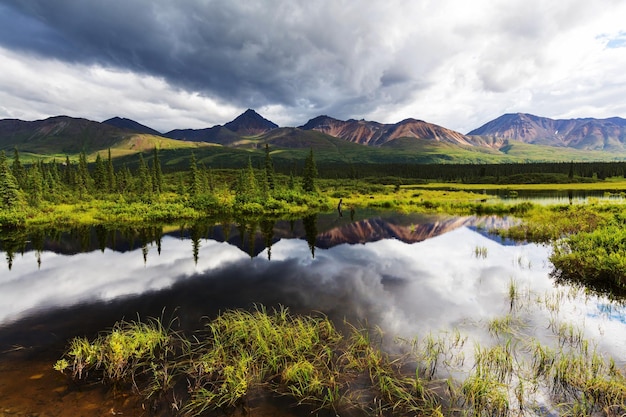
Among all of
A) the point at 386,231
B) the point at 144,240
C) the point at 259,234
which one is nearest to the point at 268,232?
the point at 259,234

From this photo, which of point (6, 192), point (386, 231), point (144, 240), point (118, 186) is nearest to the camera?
point (144, 240)

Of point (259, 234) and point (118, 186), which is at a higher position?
point (118, 186)

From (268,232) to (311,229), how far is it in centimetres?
635

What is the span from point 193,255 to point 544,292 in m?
27.8

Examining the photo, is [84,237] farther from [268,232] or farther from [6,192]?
[6,192]

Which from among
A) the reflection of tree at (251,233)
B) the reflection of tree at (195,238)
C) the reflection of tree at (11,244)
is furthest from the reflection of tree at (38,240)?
the reflection of tree at (251,233)

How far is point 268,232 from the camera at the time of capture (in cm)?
4156

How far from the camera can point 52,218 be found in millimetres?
51156

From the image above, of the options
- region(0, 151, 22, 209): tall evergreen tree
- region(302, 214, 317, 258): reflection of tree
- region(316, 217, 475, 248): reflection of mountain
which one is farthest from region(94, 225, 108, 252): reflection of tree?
region(316, 217, 475, 248): reflection of mountain

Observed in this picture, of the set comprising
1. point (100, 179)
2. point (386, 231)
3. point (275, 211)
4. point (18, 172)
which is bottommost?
point (386, 231)

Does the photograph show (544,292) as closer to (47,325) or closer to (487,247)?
(487,247)

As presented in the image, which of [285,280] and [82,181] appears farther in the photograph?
[82,181]

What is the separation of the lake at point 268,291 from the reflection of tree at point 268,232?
452 mm

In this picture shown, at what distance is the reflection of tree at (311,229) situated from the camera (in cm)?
3473
